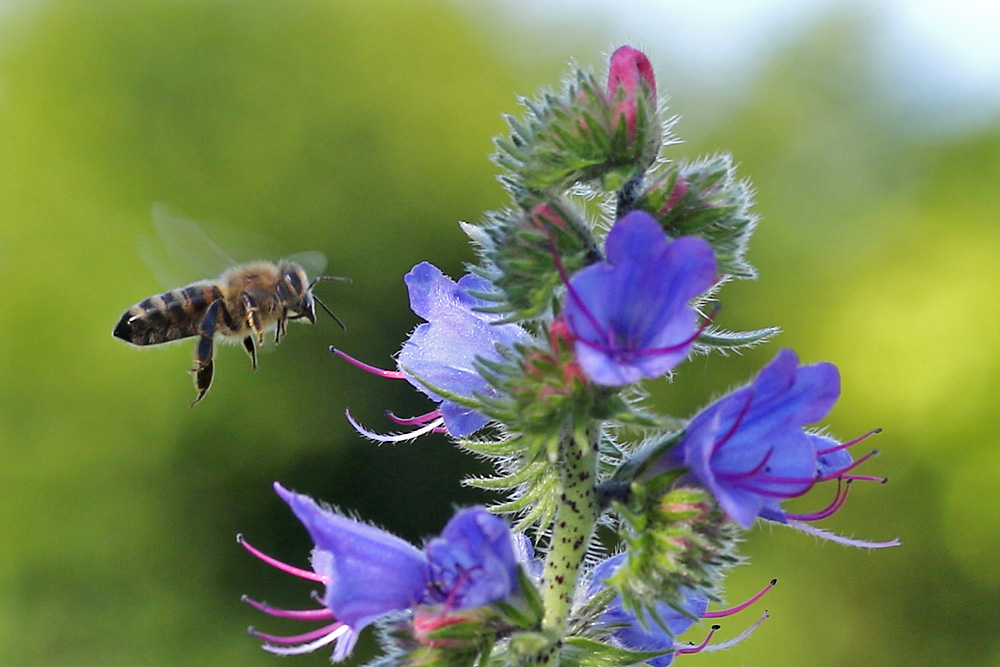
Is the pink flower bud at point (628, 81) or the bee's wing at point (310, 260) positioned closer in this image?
the pink flower bud at point (628, 81)

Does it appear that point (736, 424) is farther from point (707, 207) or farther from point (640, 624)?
point (640, 624)

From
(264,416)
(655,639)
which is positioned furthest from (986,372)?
(655,639)

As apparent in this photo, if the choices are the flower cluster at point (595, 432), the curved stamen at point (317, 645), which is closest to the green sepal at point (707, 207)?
the flower cluster at point (595, 432)

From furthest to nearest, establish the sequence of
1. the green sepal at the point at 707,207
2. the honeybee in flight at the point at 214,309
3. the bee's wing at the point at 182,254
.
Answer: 1. the bee's wing at the point at 182,254
2. the honeybee in flight at the point at 214,309
3. the green sepal at the point at 707,207

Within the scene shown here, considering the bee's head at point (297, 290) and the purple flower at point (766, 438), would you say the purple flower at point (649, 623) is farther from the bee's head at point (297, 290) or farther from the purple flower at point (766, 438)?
the bee's head at point (297, 290)

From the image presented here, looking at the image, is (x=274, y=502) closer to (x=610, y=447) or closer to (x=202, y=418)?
(x=202, y=418)

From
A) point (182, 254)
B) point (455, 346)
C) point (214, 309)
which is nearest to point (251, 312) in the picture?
point (214, 309)
